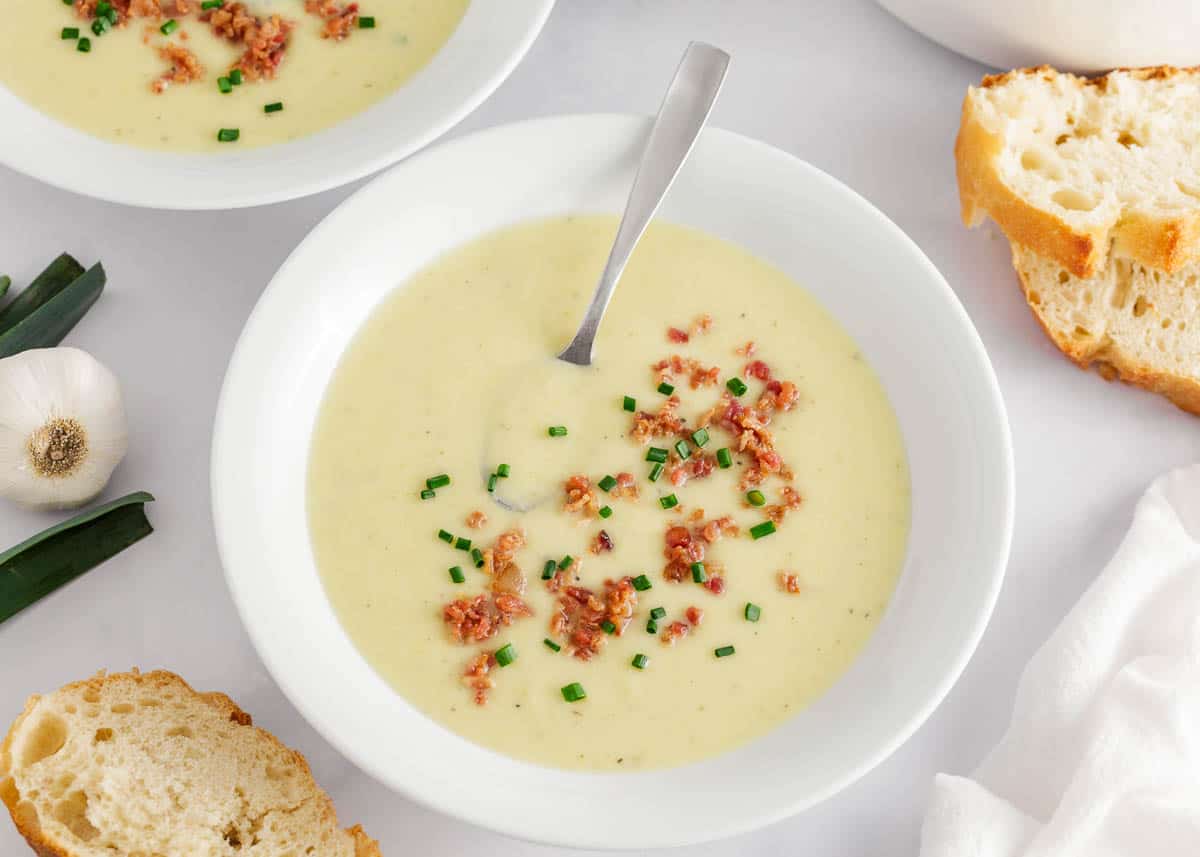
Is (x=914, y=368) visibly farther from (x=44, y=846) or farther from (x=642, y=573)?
(x=44, y=846)

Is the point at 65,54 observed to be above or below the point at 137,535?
above

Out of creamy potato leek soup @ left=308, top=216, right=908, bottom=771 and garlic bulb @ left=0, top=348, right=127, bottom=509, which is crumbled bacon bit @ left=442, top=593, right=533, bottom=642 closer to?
creamy potato leek soup @ left=308, top=216, right=908, bottom=771

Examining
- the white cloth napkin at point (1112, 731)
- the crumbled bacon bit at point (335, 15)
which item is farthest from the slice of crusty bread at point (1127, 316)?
the crumbled bacon bit at point (335, 15)

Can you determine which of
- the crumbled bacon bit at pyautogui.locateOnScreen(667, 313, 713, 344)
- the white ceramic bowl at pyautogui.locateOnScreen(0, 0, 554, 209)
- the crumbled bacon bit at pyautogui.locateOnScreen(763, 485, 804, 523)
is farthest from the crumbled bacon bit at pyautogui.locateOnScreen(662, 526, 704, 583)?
the white ceramic bowl at pyautogui.locateOnScreen(0, 0, 554, 209)

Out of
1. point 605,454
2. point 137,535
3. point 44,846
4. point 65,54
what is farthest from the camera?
point 65,54

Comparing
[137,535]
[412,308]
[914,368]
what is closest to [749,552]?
[914,368]

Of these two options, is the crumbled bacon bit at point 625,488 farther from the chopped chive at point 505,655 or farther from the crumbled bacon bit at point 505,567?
the chopped chive at point 505,655
